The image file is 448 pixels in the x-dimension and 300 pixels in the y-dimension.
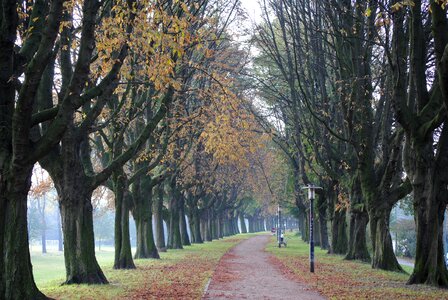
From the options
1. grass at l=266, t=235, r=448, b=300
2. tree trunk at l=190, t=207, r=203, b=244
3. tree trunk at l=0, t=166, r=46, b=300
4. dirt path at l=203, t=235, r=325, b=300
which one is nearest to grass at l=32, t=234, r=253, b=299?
dirt path at l=203, t=235, r=325, b=300

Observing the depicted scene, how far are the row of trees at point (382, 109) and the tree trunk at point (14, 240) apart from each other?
287 inches

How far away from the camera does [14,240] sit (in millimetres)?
10992

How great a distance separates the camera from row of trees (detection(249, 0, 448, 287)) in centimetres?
1541

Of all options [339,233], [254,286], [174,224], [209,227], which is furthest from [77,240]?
[209,227]

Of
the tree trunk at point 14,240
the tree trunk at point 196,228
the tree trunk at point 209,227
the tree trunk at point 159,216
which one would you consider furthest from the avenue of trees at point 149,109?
the tree trunk at point 209,227

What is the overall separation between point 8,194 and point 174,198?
31.1 m

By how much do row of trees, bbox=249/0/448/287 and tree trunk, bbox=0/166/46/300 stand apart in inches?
287

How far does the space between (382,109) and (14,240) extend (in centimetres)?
1746

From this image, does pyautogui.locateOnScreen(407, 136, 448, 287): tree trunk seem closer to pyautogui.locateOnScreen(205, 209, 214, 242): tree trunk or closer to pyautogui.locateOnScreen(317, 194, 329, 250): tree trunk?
pyautogui.locateOnScreen(317, 194, 329, 250): tree trunk

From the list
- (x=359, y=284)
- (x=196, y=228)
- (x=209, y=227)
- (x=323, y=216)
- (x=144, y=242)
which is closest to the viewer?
(x=359, y=284)

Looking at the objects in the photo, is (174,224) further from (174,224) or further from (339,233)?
(339,233)

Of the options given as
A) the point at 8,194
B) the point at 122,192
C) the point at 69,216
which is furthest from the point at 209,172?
the point at 8,194

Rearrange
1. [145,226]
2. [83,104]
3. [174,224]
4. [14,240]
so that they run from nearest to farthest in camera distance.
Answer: [14,240]
[83,104]
[145,226]
[174,224]

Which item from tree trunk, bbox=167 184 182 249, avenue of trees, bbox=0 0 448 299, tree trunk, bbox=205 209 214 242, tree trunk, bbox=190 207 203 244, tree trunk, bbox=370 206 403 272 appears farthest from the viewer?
tree trunk, bbox=205 209 214 242
